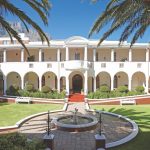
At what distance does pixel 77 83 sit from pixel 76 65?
5275mm

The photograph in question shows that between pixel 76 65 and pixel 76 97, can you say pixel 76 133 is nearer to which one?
pixel 76 97

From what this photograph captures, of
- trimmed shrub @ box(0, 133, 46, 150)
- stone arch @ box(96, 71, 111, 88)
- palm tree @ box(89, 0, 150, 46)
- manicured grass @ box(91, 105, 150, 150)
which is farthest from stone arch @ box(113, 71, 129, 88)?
trimmed shrub @ box(0, 133, 46, 150)

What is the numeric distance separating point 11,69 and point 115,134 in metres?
24.8

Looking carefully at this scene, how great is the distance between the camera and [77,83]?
133ft

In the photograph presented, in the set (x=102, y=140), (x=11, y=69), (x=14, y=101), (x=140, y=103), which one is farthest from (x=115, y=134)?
(x=11, y=69)

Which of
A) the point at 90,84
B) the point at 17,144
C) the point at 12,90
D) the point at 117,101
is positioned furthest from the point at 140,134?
the point at 12,90

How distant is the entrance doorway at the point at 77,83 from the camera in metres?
40.3

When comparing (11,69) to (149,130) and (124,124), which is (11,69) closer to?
(124,124)

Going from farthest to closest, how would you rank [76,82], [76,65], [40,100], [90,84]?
[90,84], [76,82], [76,65], [40,100]

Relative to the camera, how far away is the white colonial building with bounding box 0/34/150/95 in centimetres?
3728

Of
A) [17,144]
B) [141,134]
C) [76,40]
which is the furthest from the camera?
[76,40]

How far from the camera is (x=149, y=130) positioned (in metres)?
18.1

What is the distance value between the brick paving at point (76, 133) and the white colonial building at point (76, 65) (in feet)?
52.5

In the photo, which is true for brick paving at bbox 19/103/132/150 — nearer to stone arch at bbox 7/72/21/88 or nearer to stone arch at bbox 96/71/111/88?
stone arch at bbox 96/71/111/88
